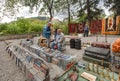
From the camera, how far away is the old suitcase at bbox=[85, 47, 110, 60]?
4.08 meters

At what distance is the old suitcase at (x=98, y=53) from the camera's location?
13.4 ft

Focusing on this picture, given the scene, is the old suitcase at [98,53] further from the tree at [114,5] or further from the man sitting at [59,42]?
the tree at [114,5]

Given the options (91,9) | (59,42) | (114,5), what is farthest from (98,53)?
(91,9)

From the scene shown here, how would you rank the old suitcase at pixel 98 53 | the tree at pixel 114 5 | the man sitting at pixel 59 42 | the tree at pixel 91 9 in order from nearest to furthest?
1. the old suitcase at pixel 98 53
2. the man sitting at pixel 59 42
3. the tree at pixel 114 5
4. the tree at pixel 91 9

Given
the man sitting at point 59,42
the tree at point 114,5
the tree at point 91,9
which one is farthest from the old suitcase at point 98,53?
the tree at point 91,9

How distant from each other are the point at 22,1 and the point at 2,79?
16352mm

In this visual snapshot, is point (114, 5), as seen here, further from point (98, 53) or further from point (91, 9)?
point (98, 53)

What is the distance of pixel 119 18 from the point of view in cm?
978

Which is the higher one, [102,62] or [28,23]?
[28,23]

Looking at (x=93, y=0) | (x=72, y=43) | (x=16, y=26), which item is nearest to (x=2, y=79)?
(x=72, y=43)

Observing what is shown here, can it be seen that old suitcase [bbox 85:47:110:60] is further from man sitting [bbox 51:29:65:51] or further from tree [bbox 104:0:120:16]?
tree [bbox 104:0:120:16]

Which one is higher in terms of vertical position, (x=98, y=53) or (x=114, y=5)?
(x=114, y=5)

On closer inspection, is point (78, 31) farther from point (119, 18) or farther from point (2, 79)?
point (2, 79)

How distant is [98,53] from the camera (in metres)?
4.27
